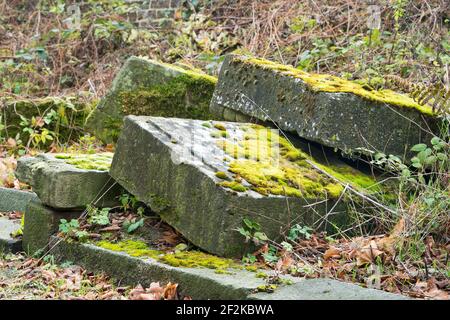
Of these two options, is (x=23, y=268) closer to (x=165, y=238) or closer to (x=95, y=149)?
(x=165, y=238)

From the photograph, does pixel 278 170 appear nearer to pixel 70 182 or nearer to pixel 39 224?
pixel 70 182

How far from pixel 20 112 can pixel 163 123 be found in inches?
145

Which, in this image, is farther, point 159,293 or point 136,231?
point 136,231

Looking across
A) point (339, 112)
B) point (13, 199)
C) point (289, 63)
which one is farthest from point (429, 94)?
point (13, 199)

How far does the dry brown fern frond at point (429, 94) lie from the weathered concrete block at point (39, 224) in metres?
2.52

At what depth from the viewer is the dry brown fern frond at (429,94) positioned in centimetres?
489

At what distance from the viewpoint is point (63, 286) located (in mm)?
4227

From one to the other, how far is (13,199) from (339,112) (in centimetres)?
288

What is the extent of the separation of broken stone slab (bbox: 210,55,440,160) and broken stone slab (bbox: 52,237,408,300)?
1.46 m

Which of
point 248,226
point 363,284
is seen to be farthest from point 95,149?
point 363,284

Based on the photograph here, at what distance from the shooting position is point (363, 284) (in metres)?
3.76

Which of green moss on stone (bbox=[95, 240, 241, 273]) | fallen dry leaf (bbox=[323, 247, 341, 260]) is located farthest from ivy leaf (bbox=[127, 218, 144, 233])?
fallen dry leaf (bbox=[323, 247, 341, 260])

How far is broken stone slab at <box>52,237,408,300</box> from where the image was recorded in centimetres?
337

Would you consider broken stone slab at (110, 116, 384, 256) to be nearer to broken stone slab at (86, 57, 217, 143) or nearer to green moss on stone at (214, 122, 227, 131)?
green moss on stone at (214, 122, 227, 131)
